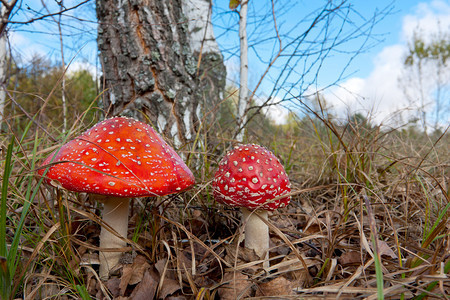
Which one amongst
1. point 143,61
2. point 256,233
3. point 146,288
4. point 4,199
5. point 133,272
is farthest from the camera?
point 143,61

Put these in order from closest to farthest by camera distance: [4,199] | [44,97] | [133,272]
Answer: [4,199], [133,272], [44,97]

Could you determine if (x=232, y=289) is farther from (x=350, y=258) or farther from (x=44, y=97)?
(x=44, y=97)

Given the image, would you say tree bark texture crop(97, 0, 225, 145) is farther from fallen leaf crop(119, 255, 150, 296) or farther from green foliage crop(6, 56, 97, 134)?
fallen leaf crop(119, 255, 150, 296)

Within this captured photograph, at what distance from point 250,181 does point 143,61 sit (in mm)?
1659

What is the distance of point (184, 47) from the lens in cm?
275

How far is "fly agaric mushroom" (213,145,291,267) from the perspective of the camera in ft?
4.69

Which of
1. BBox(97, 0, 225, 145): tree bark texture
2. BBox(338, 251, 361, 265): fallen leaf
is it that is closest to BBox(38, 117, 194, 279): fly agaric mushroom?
BBox(338, 251, 361, 265): fallen leaf

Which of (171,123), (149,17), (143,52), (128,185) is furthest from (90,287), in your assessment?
(149,17)

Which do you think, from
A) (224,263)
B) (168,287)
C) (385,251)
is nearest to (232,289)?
(224,263)

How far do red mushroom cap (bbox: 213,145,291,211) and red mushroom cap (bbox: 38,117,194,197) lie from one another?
191mm

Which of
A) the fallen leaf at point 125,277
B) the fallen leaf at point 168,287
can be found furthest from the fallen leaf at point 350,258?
the fallen leaf at point 125,277

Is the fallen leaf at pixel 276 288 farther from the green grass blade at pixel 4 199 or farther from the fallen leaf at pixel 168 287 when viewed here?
the green grass blade at pixel 4 199

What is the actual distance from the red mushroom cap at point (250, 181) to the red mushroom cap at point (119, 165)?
19 centimetres

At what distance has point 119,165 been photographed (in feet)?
4.19
